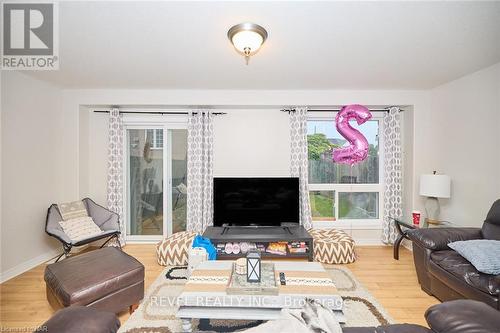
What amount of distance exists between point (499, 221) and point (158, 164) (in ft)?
14.8

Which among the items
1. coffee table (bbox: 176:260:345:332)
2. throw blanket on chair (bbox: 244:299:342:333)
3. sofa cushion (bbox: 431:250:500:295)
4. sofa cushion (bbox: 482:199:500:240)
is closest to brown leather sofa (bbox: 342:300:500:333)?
throw blanket on chair (bbox: 244:299:342:333)

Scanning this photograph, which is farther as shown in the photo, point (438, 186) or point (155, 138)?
point (155, 138)

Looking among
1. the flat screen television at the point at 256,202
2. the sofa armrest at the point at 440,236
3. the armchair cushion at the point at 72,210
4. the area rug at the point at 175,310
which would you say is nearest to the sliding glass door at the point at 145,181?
the armchair cushion at the point at 72,210

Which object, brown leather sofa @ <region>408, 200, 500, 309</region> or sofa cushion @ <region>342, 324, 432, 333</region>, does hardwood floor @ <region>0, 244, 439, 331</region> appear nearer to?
brown leather sofa @ <region>408, 200, 500, 309</region>

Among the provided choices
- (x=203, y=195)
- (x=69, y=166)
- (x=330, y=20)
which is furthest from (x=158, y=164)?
(x=330, y=20)

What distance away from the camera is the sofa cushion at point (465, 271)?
1840mm

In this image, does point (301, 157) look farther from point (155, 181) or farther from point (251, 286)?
point (155, 181)

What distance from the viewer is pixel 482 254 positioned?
200 cm

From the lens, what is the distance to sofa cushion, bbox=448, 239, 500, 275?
75.1 inches

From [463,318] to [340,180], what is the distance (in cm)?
306

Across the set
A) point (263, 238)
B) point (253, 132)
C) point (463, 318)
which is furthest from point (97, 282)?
point (253, 132)

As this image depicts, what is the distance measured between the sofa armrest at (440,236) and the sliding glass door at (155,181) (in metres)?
3.39

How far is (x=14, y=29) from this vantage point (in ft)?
6.56

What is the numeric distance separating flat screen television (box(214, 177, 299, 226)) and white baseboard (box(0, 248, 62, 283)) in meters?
2.42
